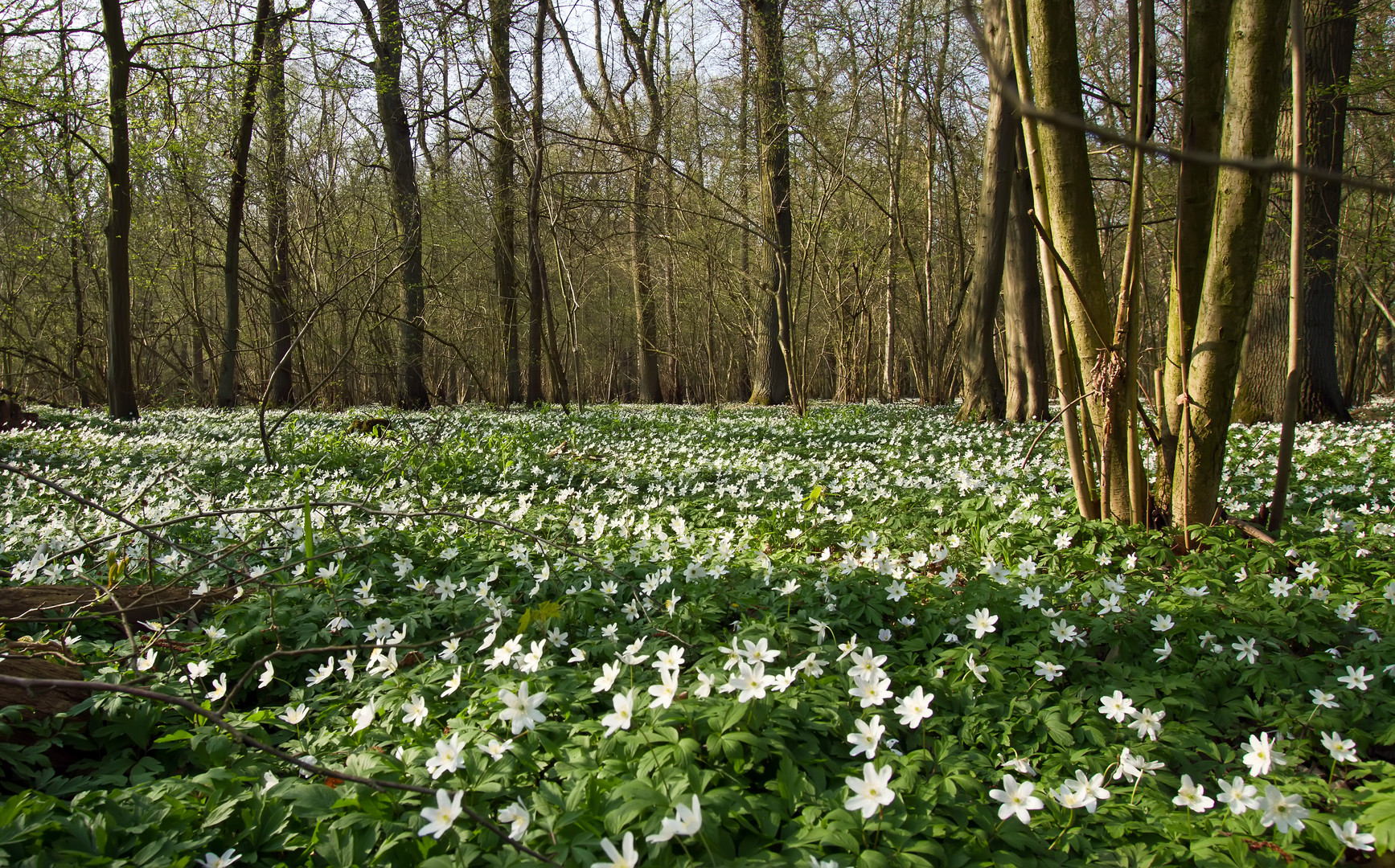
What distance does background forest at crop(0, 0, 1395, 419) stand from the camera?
32.2 feet

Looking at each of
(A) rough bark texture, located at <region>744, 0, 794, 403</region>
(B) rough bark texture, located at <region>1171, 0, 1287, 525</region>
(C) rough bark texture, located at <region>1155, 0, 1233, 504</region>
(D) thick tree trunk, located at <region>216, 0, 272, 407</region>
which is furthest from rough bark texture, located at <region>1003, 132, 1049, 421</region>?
(D) thick tree trunk, located at <region>216, 0, 272, 407</region>

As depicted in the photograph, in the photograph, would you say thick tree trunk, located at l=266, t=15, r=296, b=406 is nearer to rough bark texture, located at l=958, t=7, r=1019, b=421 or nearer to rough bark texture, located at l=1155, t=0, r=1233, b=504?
rough bark texture, located at l=958, t=7, r=1019, b=421

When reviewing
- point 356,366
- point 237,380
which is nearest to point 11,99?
point 356,366

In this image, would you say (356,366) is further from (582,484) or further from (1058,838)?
(1058,838)

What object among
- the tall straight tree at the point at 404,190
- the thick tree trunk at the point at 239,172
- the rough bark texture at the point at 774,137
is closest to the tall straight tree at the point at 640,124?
the rough bark texture at the point at 774,137

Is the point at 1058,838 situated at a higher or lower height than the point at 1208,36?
lower

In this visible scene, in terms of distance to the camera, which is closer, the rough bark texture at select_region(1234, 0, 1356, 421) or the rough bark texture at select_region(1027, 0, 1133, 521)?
the rough bark texture at select_region(1027, 0, 1133, 521)

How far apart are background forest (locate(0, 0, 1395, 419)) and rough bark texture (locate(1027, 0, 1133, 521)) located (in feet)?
1.65

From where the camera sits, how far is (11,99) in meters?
9.74

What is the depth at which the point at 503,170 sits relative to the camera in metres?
14.8

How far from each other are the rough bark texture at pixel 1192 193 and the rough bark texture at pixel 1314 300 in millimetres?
6726

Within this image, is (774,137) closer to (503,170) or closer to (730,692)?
(503,170)

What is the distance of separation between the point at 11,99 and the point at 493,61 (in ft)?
21.3

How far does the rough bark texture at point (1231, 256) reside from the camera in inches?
132
